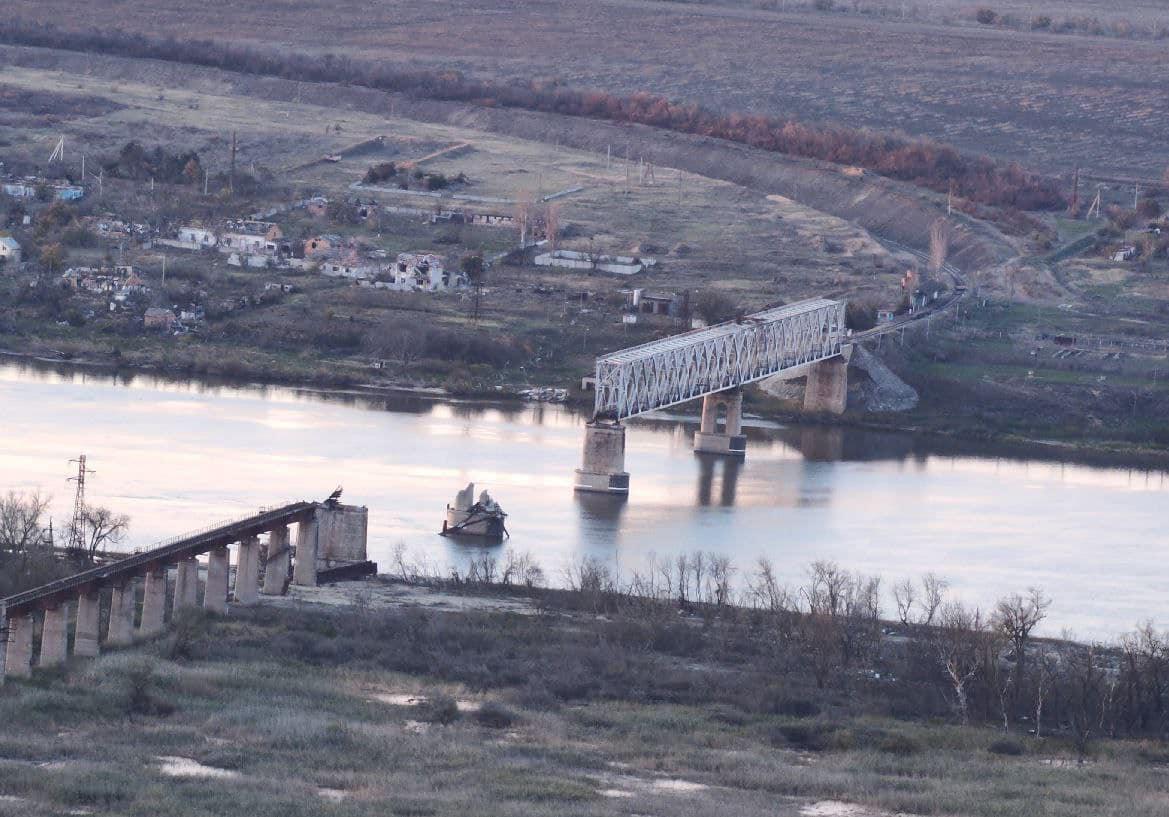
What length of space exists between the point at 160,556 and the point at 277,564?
305 centimetres

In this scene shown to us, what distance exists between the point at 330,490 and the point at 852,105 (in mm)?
58066

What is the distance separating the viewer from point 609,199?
69.7 metres

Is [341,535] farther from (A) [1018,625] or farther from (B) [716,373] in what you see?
(B) [716,373]

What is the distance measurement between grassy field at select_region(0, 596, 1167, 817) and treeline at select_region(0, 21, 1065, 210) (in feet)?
164

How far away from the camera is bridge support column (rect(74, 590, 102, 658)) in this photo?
25.0 metres

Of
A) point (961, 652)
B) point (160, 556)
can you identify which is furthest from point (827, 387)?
point (160, 556)

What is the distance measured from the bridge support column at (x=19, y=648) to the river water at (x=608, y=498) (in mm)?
7472

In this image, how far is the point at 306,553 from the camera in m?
30.4

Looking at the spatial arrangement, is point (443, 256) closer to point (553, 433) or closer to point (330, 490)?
point (553, 433)

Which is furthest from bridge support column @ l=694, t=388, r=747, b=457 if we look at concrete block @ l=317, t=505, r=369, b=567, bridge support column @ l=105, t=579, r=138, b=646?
bridge support column @ l=105, t=579, r=138, b=646

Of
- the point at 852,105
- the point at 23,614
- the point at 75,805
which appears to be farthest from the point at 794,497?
the point at 852,105

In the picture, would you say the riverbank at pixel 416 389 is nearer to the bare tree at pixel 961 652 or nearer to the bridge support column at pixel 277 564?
the bridge support column at pixel 277 564

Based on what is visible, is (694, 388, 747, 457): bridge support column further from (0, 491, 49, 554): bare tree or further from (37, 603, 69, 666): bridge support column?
(37, 603, 69, 666): bridge support column

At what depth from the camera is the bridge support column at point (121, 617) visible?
2572cm
